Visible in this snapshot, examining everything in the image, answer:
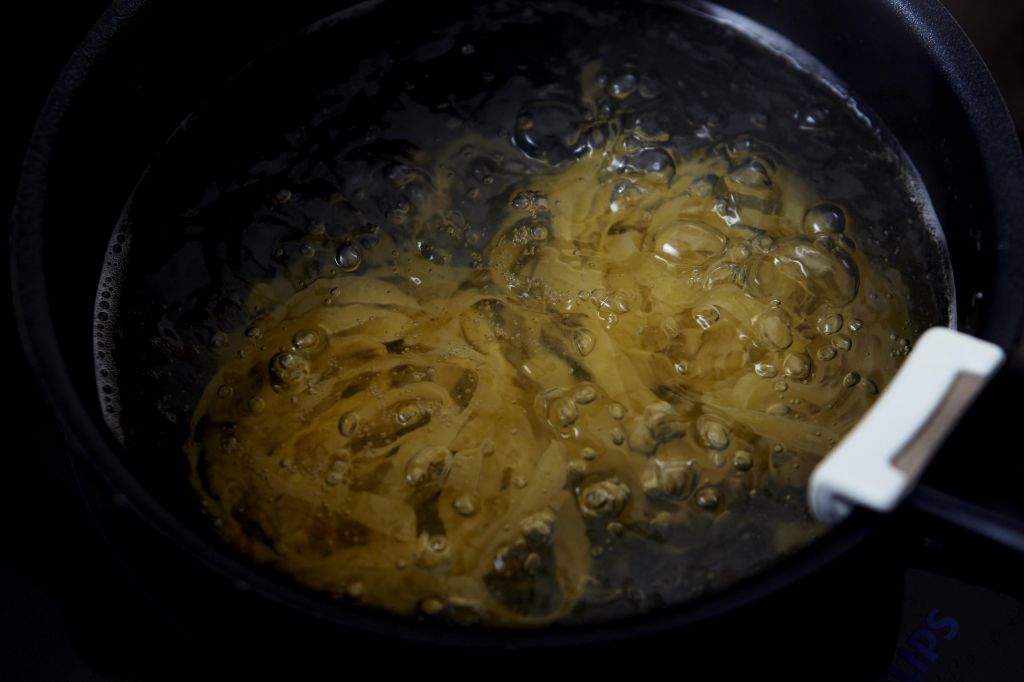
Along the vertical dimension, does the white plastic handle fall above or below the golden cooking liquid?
above

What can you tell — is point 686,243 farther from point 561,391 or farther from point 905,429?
point 905,429

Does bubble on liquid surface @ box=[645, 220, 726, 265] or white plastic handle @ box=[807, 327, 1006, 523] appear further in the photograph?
bubble on liquid surface @ box=[645, 220, 726, 265]

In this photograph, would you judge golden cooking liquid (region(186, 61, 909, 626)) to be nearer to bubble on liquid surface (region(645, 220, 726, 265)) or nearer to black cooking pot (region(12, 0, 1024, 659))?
bubble on liquid surface (region(645, 220, 726, 265))

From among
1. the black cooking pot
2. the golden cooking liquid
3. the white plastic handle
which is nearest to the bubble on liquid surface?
the golden cooking liquid

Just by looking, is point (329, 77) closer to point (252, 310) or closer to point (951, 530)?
point (252, 310)

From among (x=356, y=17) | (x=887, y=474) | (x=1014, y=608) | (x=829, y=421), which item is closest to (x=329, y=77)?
(x=356, y=17)

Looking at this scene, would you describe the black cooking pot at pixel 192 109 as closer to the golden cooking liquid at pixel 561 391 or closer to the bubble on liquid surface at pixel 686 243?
the golden cooking liquid at pixel 561 391
